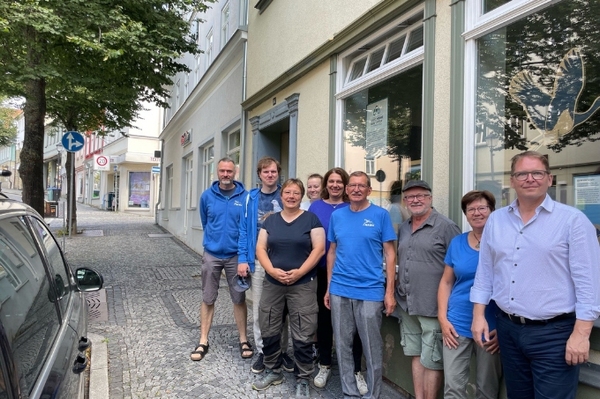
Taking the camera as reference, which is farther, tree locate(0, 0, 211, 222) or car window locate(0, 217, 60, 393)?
tree locate(0, 0, 211, 222)

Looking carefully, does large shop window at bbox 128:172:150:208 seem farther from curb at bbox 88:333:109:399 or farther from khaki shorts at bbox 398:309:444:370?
khaki shorts at bbox 398:309:444:370

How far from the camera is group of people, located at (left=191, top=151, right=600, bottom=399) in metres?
2.07

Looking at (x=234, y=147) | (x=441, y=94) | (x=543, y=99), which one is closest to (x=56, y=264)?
(x=441, y=94)

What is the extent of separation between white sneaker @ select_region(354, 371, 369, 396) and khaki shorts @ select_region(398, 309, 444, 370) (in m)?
0.59

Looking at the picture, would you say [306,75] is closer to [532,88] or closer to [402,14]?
[402,14]

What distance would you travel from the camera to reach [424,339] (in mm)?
2990

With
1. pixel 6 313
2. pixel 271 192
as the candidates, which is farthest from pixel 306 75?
pixel 6 313

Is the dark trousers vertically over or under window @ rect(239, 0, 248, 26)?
under

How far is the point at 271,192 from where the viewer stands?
4062mm

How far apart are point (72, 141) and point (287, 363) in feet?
27.9

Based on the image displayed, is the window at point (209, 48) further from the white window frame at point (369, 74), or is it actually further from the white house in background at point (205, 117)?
→ the white window frame at point (369, 74)

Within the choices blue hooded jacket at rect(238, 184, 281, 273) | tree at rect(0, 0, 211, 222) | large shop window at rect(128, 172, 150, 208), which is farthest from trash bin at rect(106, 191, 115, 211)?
blue hooded jacket at rect(238, 184, 281, 273)

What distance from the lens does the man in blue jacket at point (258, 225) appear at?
3.99m

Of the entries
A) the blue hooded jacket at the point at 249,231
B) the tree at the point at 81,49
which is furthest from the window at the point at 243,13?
the blue hooded jacket at the point at 249,231
